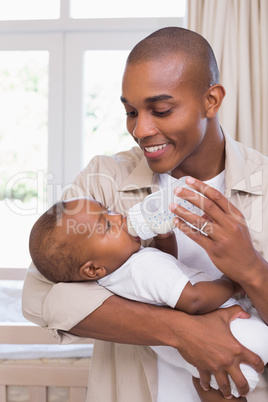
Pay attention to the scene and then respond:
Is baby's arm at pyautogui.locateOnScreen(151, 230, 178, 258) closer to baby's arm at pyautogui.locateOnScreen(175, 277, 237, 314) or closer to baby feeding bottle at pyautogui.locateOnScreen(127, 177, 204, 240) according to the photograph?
baby feeding bottle at pyautogui.locateOnScreen(127, 177, 204, 240)

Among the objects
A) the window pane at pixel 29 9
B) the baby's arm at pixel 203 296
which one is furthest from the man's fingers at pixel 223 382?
the window pane at pixel 29 9

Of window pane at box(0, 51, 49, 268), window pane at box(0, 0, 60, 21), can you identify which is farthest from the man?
window pane at box(0, 0, 60, 21)

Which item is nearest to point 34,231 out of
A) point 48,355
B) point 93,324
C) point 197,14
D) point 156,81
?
point 93,324

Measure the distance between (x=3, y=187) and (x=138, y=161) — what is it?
161 centimetres

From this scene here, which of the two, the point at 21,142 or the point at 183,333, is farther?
the point at 21,142

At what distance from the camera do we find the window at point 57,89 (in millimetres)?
2625

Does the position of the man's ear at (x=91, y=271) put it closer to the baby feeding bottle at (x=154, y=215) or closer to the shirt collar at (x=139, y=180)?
the baby feeding bottle at (x=154, y=215)

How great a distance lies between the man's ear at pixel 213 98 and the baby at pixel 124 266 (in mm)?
367

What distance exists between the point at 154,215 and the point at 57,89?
1696mm

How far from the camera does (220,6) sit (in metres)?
2.31

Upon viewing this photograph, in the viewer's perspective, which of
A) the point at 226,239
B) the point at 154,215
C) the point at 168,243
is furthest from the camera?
the point at 168,243

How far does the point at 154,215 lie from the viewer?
1199 mm

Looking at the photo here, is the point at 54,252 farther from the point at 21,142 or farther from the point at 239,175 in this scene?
the point at 21,142

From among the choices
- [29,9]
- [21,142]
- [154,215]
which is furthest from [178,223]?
[29,9]
